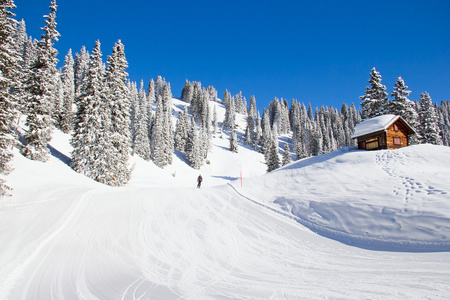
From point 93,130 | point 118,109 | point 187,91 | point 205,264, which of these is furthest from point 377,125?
point 187,91

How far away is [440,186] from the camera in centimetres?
1036

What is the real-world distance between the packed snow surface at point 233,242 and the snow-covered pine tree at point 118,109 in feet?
34.2

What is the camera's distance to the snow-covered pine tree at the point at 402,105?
3291 cm

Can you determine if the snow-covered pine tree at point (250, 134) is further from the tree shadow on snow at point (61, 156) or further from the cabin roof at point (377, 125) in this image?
the tree shadow on snow at point (61, 156)

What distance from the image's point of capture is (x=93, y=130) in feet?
80.1

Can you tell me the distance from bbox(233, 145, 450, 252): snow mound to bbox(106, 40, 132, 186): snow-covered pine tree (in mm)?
16492

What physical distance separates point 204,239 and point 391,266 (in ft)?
19.7

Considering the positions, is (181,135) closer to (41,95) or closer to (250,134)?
(250,134)

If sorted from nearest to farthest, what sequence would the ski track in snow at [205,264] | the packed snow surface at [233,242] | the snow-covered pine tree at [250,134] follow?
the ski track in snow at [205,264]
the packed snow surface at [233,242]
the snow-covered pine tree at [250,134]

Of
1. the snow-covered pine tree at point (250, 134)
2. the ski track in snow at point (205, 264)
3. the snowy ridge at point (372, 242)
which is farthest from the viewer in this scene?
the snow-covered pine tree at point (250, 134)

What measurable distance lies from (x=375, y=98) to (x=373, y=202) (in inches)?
1285

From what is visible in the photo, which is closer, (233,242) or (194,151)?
(233,242)

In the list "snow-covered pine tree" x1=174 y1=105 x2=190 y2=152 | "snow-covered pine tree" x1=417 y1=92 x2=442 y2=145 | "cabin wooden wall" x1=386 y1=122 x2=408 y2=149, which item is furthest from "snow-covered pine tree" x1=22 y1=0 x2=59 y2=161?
"snow-covered pine tree" x1=174 y1=105 x2=190 y2=152

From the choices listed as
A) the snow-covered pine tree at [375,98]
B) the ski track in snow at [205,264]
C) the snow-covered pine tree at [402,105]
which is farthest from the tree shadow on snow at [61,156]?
the snow-covered pine tree at [402,105]
